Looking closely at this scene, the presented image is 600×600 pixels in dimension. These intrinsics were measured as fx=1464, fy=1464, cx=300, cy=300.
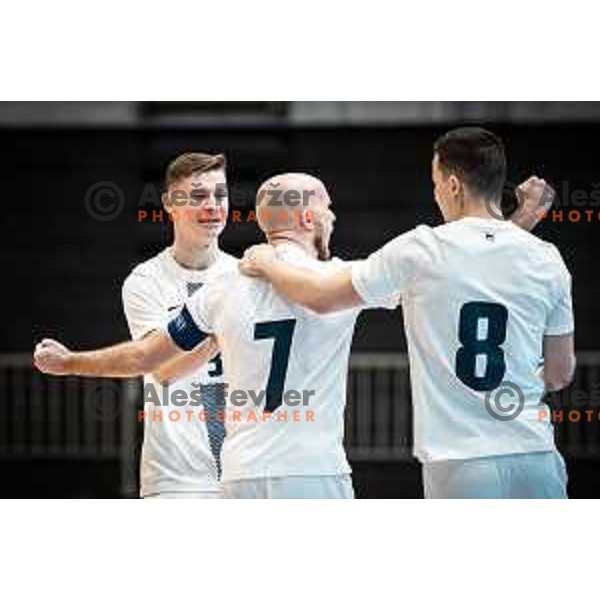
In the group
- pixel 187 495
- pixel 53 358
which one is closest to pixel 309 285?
pixel 53 358

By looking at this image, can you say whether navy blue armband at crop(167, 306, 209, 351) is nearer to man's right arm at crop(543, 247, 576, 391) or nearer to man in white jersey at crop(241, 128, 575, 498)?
man in white jersey at crop(241, 128, 575, 498)

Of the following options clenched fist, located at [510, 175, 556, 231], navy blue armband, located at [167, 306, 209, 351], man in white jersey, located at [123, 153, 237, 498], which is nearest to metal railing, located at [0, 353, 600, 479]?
man in white jersey, located at [123, 153, 237, 498]

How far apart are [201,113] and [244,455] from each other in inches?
134

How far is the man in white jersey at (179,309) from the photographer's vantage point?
18.5ft

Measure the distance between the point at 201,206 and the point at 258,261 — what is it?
3.21 feet

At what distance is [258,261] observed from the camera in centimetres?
483

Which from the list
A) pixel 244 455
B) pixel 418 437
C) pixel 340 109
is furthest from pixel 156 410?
pixel 340 109

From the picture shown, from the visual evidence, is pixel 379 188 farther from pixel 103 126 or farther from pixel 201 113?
pixel 201 113

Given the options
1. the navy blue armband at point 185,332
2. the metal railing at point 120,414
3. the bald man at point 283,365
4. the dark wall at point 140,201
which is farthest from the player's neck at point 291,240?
the metal railing at point 120,414

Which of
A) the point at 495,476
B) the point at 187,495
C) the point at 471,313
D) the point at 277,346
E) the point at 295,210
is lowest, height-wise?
the point at 187,495

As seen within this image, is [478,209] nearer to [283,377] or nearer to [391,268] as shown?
[391,268]

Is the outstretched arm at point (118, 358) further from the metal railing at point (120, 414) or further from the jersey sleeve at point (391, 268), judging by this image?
the metal railing at point (120, 414)
